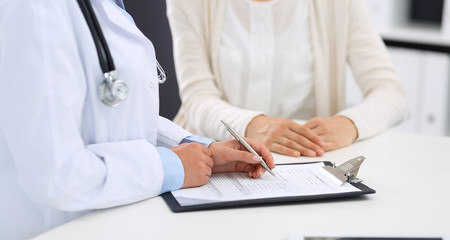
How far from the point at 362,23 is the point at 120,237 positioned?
113 centimetres

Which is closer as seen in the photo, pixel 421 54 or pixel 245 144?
pixel 245 144

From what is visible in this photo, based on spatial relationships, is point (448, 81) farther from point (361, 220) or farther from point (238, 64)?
point (361, 220)

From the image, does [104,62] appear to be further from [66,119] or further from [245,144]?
[245,144]

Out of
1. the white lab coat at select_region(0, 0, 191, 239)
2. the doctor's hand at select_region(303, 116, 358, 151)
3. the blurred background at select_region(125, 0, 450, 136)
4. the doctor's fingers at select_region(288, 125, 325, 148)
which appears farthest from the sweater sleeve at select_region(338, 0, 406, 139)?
the blurred background at select_region(125, 0, 450, 136)

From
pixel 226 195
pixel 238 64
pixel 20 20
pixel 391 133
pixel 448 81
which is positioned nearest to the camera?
pixel 20 20

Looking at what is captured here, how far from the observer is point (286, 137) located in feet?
4.07

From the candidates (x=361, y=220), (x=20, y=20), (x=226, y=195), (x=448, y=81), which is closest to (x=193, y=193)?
(x=226, y=195)

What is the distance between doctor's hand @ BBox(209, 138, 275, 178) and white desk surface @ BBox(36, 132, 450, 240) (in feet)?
0.40

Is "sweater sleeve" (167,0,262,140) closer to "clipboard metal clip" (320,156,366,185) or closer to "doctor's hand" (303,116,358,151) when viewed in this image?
"doctor's hand" (303,116,358,151)

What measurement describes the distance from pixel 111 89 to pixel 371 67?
3.29 feet

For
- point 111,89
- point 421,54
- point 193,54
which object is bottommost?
point 421,54

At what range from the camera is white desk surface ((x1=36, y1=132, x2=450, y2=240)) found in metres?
0.78

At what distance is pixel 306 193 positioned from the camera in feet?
2.97

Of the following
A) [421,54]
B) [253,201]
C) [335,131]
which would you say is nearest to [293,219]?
[253,201]
